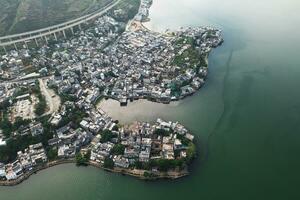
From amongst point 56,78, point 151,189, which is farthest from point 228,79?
point 56,78

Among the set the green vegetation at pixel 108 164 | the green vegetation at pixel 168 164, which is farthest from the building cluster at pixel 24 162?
the green vegetation at pixel 168 164

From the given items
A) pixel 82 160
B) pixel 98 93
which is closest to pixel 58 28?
pixel 98 93

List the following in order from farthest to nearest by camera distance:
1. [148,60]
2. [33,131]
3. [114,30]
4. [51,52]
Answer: [114,30] < [51,52] < [148,60] < [33,131]

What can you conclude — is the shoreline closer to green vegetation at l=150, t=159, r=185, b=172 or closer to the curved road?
green vegetation at l=150, t=159, r=185, b=172

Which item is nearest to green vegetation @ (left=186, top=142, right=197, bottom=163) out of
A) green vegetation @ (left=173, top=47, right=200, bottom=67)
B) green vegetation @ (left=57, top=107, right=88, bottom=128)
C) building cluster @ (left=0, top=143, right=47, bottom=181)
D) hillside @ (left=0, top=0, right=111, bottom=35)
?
green vegetation @ (left=57, top=107, right=88, bottom=128)

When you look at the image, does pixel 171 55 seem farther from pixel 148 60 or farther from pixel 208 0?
pixel 208 0
